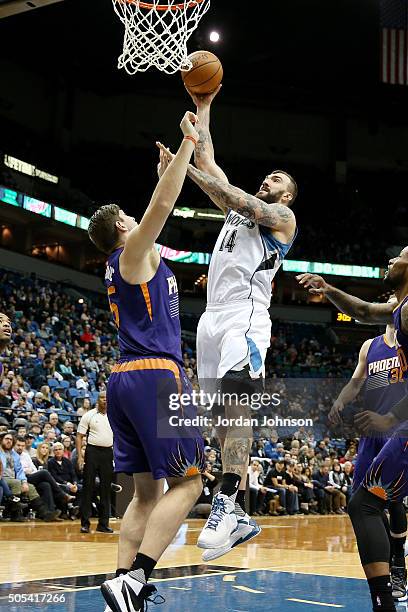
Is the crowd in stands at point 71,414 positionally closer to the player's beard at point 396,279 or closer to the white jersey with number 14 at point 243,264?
the white jersey with number 14 at point 243,264

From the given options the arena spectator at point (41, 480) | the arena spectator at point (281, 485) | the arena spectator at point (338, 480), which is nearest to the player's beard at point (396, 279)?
the arena spectator at point (41, 480)

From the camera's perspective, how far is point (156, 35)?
6047 millimetres

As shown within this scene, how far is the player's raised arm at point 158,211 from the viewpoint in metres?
4.13

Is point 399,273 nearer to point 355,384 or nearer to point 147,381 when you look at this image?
point 147,381

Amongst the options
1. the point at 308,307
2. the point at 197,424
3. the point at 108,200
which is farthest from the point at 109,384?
the point at 308,307

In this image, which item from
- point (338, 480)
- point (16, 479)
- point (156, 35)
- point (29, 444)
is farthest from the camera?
point (338, 480)

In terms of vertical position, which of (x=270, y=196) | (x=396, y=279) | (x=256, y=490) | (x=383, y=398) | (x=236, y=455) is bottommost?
(x=256, y=490)

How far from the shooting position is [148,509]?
4496 mm

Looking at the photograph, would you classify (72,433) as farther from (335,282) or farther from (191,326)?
(335,282)

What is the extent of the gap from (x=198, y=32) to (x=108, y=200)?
710cm

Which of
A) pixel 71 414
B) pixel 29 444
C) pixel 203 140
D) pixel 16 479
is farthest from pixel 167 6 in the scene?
pixel 71 414

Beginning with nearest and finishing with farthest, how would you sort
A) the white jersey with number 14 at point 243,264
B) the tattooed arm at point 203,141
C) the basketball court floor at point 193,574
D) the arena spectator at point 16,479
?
the white jersey with number 14 at point 243,264, the tattooed arm at point 203,141, the basketball court floor at point 193,574, the arena spectator at point 16,479

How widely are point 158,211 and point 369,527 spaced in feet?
7.11

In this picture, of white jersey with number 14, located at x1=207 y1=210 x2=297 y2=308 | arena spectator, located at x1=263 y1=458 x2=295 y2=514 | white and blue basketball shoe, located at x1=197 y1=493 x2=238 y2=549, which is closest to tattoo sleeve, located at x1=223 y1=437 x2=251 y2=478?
white and blue basketball shoe, located at x1=197 y1=493 x2=238 y2=549
